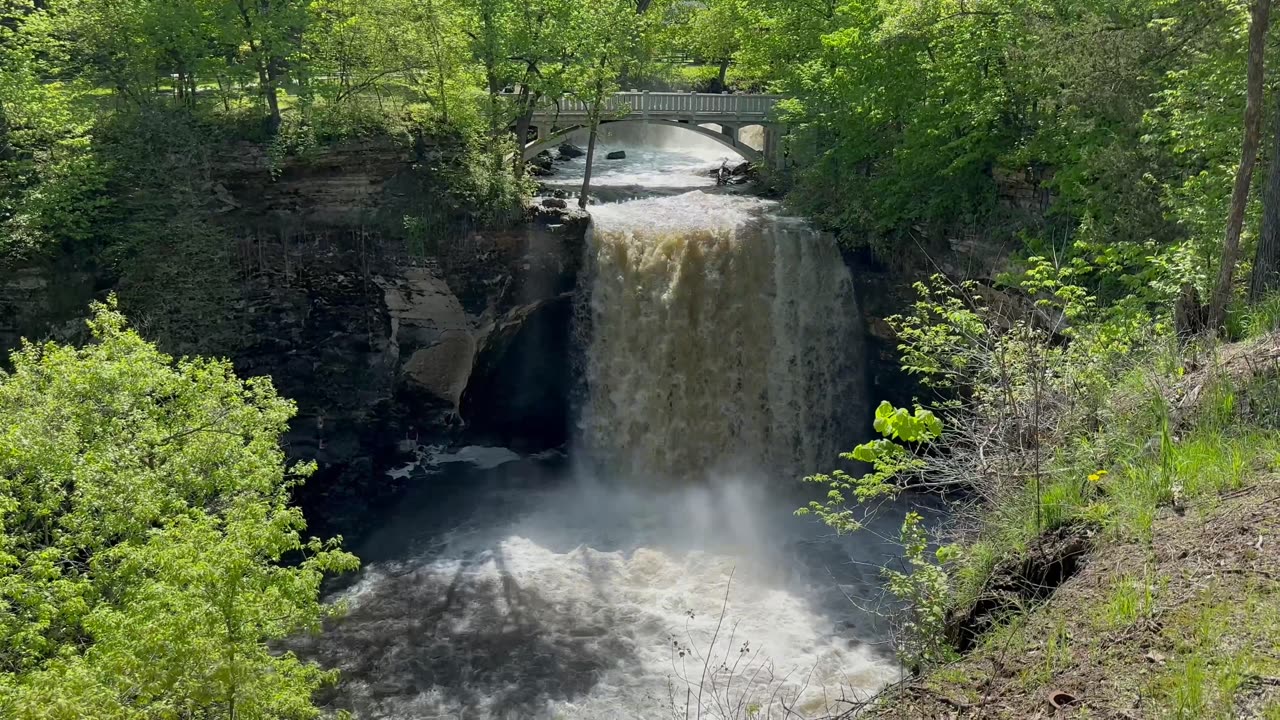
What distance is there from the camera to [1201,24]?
48.3 ft

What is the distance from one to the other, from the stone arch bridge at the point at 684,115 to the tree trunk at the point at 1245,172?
53.0ft

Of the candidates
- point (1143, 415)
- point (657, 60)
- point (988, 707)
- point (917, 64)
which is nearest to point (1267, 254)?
point (1143, 415)

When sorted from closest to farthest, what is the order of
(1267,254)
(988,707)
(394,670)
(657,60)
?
(988,707) < (1267,254) < (394,670) < (657,60)

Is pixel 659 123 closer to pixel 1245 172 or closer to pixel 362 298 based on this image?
pixel 362 298

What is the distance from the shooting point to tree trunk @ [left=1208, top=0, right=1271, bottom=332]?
461 inches

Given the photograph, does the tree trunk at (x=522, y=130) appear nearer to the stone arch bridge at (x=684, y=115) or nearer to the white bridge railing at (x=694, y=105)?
the stone arch bridge at (x=684, y=115)

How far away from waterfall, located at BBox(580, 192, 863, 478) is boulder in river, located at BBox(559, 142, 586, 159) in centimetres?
1108

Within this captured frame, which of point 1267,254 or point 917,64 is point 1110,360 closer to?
point 1267,254

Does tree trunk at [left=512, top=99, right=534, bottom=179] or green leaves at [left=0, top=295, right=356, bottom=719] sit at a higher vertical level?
tree trunk at [left=512, top=99, right=534, bottom=179]

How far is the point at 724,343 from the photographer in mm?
22719

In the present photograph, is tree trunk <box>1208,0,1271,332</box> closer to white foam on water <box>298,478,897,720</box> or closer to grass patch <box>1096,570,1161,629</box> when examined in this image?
grass patch <box>1096,570,1161,629</box>

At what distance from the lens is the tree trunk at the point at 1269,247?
1238 cm

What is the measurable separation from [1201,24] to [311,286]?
18557 mm

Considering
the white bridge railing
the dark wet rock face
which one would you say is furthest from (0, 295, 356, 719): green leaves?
the white bridge railing
